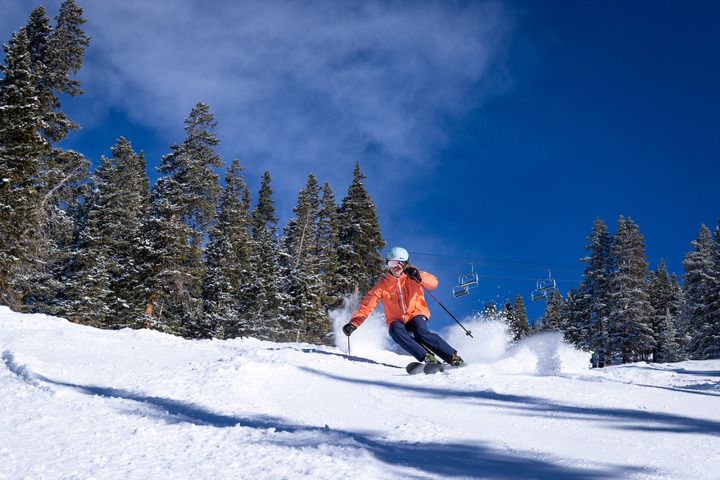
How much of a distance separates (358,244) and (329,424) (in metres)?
30.5

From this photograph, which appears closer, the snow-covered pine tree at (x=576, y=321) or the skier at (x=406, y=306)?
the skier at (x=406, y=306)

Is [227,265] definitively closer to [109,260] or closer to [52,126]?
[109,260]

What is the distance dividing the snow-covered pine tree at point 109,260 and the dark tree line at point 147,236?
9cm

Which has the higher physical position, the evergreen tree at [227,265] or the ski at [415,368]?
the evergreen tree at [227,265]

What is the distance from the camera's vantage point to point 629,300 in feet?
118

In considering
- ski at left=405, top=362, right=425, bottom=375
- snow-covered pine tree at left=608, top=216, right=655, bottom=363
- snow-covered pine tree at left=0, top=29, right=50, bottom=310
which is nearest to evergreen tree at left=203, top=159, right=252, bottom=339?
snow-covered pine tree at left=0, top=29, right=50, bottom=310

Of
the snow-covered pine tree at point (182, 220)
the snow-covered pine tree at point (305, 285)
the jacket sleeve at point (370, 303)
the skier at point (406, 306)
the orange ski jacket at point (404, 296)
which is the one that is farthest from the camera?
the snow-covered pine tree at point (305, 285)

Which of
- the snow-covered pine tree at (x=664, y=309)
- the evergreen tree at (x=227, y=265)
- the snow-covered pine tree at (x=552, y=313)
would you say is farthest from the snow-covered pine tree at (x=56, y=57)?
the snow-covered pine tree at (x=552, y=313)

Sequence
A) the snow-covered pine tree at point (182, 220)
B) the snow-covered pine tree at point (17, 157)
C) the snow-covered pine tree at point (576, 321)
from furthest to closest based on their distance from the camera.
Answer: the snow-covered pine tree at point (576, 321), the snow-covered pine tree at point (182, 220), the snow-covered pine tree at point (17, 157)

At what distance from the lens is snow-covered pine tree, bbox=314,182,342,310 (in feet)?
113

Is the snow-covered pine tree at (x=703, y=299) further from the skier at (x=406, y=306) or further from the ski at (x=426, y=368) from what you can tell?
the ski at (x=426, y=368)

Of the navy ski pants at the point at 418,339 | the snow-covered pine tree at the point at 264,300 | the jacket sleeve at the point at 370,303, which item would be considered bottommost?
the navy ski pants at the point at 418,339

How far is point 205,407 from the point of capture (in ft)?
13.9

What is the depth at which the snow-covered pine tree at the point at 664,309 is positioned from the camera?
43312mm
